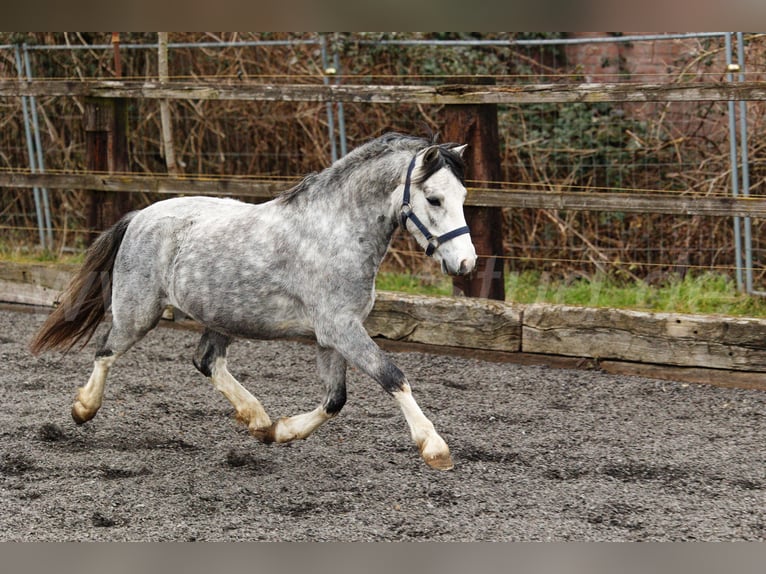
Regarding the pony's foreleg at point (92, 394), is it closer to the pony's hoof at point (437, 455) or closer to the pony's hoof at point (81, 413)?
the pony's hoof at point (81, 413)

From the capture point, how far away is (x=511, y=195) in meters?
6.40

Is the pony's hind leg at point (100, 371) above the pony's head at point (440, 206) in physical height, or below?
below

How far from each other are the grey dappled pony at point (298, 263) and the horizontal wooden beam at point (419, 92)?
2.01m

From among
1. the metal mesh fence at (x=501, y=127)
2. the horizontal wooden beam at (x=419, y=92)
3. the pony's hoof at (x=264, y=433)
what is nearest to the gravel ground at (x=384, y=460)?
the pony's hoof at (x=264, y=433)

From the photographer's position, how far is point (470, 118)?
6.55 metres

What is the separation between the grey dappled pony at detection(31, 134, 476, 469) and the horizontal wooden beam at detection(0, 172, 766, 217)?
5.33 feet

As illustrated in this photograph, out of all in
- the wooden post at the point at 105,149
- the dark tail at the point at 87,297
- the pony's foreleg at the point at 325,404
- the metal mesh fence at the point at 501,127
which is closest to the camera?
the pony's foreleg at the point at 325,404

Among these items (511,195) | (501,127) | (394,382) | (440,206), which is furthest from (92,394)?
(501,127)

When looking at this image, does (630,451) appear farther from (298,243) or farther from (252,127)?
(252,127)

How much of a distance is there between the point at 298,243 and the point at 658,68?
5.47 metres

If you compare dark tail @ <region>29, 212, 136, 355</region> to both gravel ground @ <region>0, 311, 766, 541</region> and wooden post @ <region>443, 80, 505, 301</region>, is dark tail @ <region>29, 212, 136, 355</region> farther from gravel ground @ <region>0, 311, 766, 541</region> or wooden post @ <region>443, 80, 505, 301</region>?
wooden post @ <region>443, 80, 505, 301</region>

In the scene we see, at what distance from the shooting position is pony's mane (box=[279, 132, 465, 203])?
415cm

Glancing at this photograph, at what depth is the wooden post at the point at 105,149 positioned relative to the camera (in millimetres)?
7645

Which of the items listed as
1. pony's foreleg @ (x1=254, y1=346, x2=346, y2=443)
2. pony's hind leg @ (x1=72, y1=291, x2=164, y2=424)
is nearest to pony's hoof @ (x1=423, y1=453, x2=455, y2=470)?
pony's foreleg @ (x1=254, y1=346, x2=346, y2=443)
